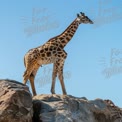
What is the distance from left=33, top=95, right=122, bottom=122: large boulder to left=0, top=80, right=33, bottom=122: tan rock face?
0.82m

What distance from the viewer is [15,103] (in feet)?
40.5

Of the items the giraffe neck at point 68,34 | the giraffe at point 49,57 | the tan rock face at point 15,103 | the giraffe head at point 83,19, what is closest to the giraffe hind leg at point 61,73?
the giraffe at point 49,57

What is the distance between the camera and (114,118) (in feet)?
51.5

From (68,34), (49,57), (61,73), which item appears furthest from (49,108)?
(68,34)

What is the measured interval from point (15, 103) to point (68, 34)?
5736 millimetres

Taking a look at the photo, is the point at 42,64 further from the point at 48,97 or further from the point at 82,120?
the point at 82,120

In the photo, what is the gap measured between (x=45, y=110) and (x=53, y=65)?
296cm

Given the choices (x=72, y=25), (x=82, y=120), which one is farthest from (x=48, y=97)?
(x=72, y=25)

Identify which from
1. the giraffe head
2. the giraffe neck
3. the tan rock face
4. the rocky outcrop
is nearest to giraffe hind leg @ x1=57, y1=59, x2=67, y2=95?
the rocky outcrop

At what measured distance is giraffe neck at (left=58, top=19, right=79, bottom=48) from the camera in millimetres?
16922

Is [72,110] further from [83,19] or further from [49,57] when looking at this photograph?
[83,19]

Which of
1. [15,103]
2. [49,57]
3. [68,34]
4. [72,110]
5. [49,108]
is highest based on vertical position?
[68,34]

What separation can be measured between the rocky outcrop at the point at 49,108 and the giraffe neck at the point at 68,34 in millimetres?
2738

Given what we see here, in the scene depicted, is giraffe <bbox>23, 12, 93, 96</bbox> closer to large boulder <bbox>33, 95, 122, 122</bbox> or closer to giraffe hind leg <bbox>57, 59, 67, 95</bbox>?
giraffe hind leg <bbox>57, 59, 67, 95</bbox>
